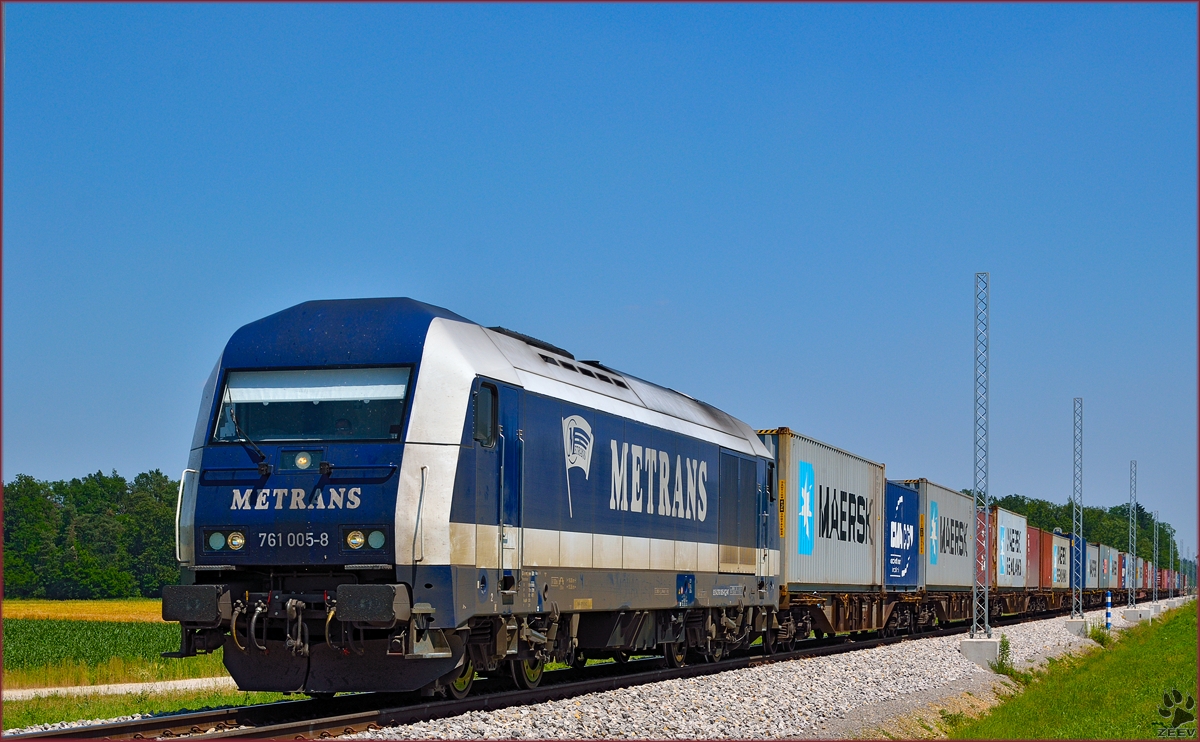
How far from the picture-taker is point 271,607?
504 inches

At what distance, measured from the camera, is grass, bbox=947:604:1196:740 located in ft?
57.2

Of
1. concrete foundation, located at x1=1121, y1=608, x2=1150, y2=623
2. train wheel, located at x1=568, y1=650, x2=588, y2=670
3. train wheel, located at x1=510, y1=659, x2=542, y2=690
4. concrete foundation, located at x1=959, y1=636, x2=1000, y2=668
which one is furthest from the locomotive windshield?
concrete foundation, located at x1=1121, y1=608, x2=1150, y2=623

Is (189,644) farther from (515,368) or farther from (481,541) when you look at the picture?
(515,368)

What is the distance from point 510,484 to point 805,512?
13.8 metres

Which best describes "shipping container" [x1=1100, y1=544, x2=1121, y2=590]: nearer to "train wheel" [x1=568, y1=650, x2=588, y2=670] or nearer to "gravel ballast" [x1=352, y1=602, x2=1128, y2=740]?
"gravel ballast" [x1=352, y1=602, x2=1128, y2=740]

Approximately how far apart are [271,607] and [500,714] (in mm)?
2584

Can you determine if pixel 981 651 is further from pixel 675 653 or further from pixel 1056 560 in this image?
pixel 1056 560

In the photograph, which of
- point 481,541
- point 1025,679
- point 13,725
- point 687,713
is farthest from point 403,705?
point 1025,679

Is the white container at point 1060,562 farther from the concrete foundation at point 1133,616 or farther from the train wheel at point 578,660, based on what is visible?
the train wheel at point 578,660

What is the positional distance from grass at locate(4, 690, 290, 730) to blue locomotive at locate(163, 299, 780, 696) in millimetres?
3944

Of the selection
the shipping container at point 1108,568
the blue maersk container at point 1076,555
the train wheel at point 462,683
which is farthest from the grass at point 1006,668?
the shipping container at point 1108,568

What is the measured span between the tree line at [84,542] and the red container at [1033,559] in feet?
210

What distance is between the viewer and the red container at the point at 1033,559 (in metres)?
53.6

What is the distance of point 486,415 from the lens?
1380 cm
